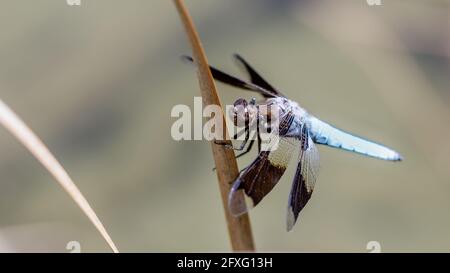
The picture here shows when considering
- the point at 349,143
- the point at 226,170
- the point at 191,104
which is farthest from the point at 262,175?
the point at 191,104

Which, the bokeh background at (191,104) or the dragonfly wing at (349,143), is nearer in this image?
the dragonfly wing at (349,143)

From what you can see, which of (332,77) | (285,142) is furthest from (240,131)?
(332,77)

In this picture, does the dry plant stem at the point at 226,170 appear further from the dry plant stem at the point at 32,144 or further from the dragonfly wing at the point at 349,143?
the dragonfly wing at the point at 349,143

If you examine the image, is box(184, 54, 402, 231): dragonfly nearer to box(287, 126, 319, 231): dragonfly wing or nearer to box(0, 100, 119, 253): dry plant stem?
box(287, 126, 319, 231): dragonfly wing

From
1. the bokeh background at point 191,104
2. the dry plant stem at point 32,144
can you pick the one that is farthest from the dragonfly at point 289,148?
the bokeh background at point 191,104

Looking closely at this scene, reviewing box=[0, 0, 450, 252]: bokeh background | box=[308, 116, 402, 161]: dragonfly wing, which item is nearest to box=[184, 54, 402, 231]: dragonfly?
box=[308, 116, 402, 161]: dragonfly wing
